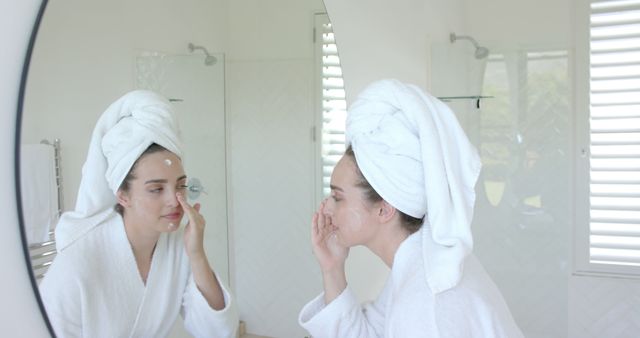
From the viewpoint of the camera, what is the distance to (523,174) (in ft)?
8.19

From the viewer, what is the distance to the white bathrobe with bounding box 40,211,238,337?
0.65m

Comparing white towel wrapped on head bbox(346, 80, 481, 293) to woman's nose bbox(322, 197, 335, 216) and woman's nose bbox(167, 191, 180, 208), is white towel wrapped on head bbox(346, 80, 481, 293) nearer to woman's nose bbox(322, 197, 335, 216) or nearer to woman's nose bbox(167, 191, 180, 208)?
woman's nose bbox(322, 197, 335, 216)

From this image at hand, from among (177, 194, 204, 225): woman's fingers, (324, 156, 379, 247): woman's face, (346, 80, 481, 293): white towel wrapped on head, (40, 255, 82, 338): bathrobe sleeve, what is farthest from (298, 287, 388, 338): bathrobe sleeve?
(40, 255, 82, 338): bathrobe sleeve

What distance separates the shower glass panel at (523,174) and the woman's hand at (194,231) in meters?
1.79

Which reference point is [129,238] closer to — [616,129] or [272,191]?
[272,191]

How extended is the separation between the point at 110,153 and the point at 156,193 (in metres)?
0.09

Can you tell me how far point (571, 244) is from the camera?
245 centimetres

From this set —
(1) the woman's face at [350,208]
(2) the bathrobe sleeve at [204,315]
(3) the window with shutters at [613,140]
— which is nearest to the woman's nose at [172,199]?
(2) the bathrobe sleeve at [204,315]

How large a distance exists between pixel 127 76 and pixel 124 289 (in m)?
0.29

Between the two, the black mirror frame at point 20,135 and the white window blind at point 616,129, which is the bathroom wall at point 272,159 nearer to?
the black mirror frame at point 20,135

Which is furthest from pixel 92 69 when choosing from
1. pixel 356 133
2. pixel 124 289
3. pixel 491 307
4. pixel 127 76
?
pixel 491 307

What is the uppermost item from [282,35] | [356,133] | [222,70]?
[282,35]

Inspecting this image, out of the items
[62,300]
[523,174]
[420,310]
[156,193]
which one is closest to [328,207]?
[420,310]

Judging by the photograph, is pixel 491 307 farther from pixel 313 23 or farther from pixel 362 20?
pixel 362 20
